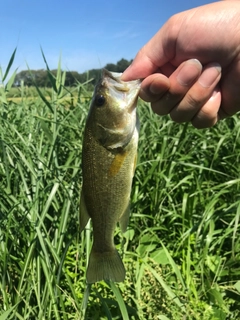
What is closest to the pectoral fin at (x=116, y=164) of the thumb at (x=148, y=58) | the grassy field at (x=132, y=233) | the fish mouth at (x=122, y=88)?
the fish mouth at (x=122, y=88)

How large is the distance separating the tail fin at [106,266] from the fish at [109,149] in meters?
0.16

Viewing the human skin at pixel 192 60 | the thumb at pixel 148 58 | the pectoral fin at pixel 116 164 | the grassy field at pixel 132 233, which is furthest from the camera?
the grassy field at pixel 132 233

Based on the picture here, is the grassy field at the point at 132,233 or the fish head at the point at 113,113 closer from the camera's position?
the fish head at the point at 113,113

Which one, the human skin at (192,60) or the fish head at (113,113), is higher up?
the human skin at (192,60)

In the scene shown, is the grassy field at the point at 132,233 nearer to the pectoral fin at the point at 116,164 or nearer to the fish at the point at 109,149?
the fish at the point at 109,149

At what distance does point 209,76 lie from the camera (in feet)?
5.70

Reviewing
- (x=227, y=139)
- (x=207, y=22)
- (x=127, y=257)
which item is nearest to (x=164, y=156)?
(x=227, y=139)

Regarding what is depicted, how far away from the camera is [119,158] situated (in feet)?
5.26

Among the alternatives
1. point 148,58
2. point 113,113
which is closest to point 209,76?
point 148,58

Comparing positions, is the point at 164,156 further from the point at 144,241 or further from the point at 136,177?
the point at 144,241

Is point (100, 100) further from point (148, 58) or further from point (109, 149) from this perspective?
point (148, 58)

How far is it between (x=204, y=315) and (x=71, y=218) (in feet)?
3.26

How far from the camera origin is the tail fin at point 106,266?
1.72 metres

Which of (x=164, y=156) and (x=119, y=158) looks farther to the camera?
(x=164, y=156)
